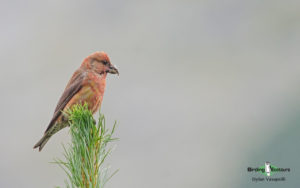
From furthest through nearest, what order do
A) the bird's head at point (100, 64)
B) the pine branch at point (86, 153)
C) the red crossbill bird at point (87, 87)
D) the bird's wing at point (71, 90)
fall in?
the bird's head at point (100, 64) < the bird's wing at point (71, 90) < the red crossbill bird at point (87, 87) < the pine branch at point (86, 153)

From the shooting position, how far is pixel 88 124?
3537 millimetres

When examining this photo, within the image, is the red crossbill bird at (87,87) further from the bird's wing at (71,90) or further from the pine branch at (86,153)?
the pine branch at (86,153)

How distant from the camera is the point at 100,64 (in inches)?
273

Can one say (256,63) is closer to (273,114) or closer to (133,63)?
(273,114)

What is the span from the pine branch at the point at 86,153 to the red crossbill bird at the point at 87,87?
2.90 m

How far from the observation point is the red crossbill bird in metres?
6.51

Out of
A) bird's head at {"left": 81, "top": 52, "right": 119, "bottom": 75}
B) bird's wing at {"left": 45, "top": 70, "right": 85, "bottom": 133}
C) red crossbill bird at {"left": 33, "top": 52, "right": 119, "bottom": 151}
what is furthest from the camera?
bird's head at {"left": 81, "top": 52, "right": 119, "bottom": 75}

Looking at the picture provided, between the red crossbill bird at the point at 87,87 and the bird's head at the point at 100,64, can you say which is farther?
the bird's head at the point at 100,64

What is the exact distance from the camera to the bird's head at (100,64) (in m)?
6.89

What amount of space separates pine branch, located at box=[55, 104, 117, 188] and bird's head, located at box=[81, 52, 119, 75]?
3.28m

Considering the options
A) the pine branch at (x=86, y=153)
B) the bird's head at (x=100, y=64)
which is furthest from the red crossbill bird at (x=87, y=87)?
the pine branch at (x=86, y=153)

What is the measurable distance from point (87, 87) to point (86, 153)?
3.43 metres

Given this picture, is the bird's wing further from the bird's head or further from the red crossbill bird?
the bird's head

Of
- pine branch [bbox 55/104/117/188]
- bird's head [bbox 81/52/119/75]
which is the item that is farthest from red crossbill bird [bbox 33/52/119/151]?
pine branch [bbox 55/104/117/188]
